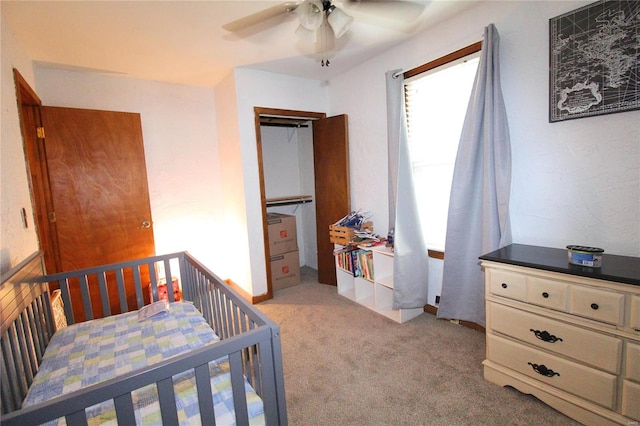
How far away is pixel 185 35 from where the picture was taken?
2.16 metres

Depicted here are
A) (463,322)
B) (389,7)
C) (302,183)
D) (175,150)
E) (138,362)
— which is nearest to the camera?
(138,362)

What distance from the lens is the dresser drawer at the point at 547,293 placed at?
1.42m

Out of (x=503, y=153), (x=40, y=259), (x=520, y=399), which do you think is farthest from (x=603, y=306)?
(x=40, y=259)

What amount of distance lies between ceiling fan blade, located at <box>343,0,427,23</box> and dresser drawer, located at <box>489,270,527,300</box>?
4.86 ft

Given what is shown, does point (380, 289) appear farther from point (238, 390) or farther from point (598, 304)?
point (238, 390)

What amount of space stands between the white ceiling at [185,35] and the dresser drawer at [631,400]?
6.54 ft

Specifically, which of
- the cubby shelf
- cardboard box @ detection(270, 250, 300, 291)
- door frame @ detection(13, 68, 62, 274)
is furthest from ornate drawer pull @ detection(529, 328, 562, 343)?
door frame @ detection(13, 68, 62, 274)

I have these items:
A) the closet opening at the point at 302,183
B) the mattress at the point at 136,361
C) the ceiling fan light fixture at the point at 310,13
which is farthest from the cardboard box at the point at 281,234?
the ceiling fan light fixture at the point at 310,13

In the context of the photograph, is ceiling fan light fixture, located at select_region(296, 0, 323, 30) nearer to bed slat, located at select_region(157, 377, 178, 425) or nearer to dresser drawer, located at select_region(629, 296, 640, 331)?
bed slat, located at select_region(157, 377, 178, 425)

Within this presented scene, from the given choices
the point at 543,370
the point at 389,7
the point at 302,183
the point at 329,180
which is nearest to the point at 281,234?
the point at 329,180

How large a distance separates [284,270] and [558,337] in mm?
2600

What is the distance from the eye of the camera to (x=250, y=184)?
3041mm

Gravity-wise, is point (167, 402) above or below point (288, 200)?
below

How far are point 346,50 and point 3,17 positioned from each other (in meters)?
2.30
